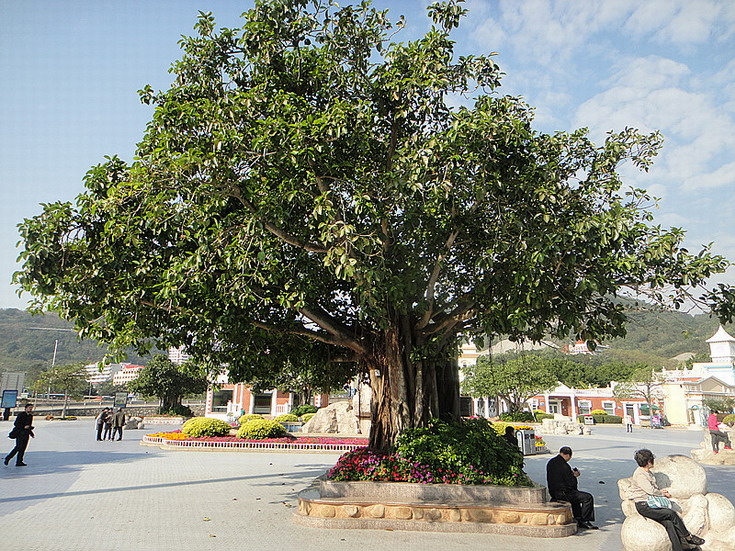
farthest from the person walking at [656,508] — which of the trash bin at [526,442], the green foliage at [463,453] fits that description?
the trash bin at [526,442]

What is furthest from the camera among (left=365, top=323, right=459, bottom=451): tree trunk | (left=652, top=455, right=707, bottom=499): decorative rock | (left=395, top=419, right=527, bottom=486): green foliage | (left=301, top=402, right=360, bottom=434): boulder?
(left=301, top=402, right=360, bottom=434): boulder

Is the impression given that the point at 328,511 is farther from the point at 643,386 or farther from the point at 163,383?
the point at 643,386

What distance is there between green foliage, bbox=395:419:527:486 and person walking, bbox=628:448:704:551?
2643 millimetres

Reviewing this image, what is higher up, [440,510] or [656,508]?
[656,508]

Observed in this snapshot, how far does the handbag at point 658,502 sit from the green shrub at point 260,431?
61.3 ft

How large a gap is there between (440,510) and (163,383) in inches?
1750

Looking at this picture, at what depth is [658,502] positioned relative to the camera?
Result: 6383 millimetres

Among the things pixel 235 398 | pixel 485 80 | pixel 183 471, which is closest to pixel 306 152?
pixel 485 80

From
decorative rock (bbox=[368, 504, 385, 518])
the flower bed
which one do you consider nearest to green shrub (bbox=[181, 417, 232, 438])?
the flower bed

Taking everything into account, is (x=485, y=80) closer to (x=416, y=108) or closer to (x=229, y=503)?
(x=416, y=108)

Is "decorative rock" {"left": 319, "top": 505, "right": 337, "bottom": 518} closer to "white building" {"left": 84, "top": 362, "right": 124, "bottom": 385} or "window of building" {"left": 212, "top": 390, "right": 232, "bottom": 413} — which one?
"white building" {"left": 84, "top": 362, "right": 124, "bottom": 385}

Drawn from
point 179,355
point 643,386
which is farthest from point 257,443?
point 179,355

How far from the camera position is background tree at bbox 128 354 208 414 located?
4747 centimetres

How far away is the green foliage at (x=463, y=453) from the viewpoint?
29.9 ft
